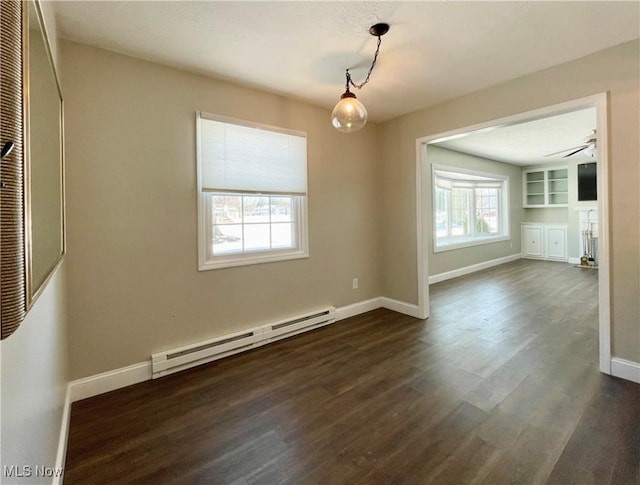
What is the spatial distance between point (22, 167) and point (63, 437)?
169cm

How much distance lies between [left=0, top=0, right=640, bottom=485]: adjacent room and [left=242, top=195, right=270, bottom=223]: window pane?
0.08 ft

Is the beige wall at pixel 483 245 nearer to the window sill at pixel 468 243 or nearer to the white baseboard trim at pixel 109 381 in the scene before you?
the window sill at pixel 468 243

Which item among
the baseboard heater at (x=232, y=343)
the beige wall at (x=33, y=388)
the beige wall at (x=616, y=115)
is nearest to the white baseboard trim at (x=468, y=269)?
the baseboard heater at (x=232, y=343)

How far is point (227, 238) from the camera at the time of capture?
2.88 m

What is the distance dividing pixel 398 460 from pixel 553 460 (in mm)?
813

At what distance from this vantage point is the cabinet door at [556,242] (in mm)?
7418

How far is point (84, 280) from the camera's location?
2.17m

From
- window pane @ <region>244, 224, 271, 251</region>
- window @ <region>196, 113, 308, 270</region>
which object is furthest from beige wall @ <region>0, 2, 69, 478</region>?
window pane @ <region>244, 224, 271, 251</region>

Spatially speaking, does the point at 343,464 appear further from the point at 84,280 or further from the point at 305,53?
the point at 305,53

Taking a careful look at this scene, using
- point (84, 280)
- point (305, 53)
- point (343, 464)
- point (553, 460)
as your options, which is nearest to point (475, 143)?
point (305, 53)

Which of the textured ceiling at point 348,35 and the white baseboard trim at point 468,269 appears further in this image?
the white baseboard trim at point 468,269

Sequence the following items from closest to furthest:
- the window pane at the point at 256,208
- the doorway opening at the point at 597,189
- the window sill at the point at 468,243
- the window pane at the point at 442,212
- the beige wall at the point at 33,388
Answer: the beige wall at the point at 33,388 → the doorway opening at the point at 597,189 → the window pane at the point at 256,208 → the window sill at the point at 468,243 → the window pane at the point at 442,212

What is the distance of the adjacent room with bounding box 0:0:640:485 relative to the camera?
1.47 metres

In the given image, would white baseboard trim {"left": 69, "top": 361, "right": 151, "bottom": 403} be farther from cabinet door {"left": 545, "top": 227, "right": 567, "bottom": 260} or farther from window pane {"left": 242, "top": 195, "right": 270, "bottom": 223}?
cabinet door {"left": 545, "top": 227, "right": 567, "bottom": 260}
